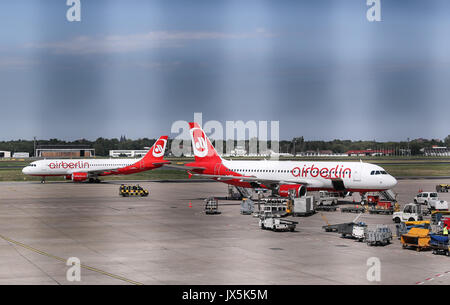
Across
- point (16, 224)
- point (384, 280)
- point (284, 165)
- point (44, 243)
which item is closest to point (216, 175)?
point (284, 165)

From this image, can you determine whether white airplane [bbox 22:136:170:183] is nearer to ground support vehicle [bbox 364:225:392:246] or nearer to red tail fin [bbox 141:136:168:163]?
red tail fin [bbox 141:136:168:163]

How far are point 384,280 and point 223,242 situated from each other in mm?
14848

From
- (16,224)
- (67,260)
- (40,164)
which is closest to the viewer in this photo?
(67,260)

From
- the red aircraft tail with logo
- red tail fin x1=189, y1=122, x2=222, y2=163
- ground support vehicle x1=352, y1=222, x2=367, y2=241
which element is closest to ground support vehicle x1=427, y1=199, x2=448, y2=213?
ground support vehicle x1=352, y1=222, x2=367, y2=241

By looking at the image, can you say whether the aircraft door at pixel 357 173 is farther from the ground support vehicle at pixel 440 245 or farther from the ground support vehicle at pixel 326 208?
the ground support vehicle at pixel 440 245

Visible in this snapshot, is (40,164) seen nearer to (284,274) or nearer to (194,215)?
(194,215)

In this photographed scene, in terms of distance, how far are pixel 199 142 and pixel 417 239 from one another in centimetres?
4619

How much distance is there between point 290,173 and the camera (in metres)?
71.6

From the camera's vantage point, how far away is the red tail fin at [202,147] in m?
77.6

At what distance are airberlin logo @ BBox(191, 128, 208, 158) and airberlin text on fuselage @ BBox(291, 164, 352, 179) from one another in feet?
45.7

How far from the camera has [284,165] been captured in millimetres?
72938

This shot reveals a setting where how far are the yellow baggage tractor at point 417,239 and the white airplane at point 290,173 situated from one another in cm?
2840

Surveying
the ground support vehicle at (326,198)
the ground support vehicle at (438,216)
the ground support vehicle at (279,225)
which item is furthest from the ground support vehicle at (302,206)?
the ground support vehicle at (438,216)
